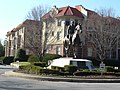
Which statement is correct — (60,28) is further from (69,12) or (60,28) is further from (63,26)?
(69,12)

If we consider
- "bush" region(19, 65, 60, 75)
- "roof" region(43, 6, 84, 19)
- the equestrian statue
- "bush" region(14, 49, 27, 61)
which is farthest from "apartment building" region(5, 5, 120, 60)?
"bush" region(19, 65, 60, 75)

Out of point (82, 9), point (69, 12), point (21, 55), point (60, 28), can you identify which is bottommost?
point (21, 55)

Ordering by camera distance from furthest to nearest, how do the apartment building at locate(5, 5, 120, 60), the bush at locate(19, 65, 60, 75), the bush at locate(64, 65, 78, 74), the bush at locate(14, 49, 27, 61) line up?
the bush at locate(14, 49, 27, 61) < the apartment building at locate(5, 5, 120, 60) < the bush at locate(64, 65, 78, 74) < the bush at locate(19, 65, 60, 75)

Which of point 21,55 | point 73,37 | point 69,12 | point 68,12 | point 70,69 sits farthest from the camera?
point 21,55

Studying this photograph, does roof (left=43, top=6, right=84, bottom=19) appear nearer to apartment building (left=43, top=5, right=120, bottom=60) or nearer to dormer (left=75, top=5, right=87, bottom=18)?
apartment building (left=43, top=5, right=120, bottom=60)

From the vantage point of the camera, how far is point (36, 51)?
6278cm

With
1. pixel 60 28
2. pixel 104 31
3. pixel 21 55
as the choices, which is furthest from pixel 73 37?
pixel 21 55

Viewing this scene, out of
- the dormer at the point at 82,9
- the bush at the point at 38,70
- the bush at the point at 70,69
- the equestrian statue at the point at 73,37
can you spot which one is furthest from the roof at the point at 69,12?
the bush at the point at 70,69

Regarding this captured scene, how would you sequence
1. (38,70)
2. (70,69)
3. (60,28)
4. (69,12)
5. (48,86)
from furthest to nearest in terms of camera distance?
(69,12) < (60,28) < (38,70) < (70,69) < (48,86)

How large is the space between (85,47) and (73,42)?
1429 inches

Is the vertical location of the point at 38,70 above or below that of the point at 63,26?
below

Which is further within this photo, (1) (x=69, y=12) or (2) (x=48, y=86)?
(1) (x=69, y=12)

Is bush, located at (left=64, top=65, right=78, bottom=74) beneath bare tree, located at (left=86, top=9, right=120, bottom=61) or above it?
beneath

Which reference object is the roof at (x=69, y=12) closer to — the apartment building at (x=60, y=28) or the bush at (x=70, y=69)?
the apartment building at (x=60, y=28)
